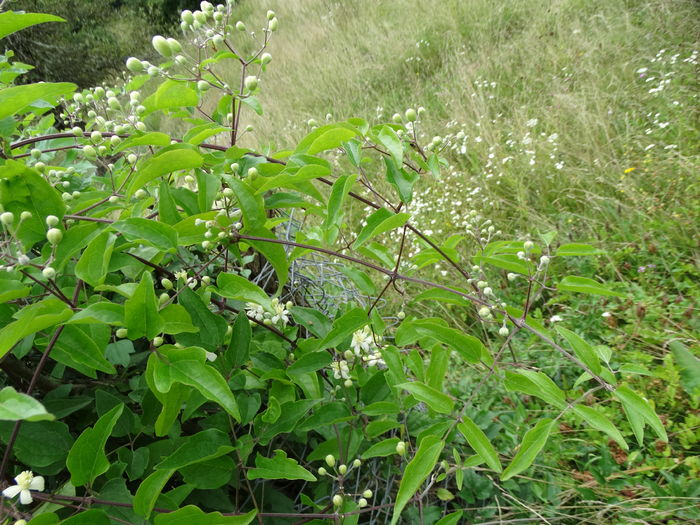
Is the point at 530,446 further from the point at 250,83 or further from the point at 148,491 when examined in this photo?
the point at 250,83

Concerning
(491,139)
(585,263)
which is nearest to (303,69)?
(491,139)

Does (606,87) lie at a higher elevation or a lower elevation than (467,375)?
higher

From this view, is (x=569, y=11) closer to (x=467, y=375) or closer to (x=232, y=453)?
(x=467, y=375)

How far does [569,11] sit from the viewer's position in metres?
4.01

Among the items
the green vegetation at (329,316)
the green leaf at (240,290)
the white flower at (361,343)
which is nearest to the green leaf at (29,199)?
the green vegetation at (329,316)

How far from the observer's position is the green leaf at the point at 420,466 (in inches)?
26.7

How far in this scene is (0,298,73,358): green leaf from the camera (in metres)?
0.54

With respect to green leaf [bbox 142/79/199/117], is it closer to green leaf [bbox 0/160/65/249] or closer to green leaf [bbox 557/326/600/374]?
green leaf [bbox 0/160/65/249]

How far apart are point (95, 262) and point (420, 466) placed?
1.88 feet

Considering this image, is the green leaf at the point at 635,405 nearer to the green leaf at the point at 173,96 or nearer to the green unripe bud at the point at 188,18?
the green leaf at the point at 173,96

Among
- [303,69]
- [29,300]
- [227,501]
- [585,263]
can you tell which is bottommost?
[585,263]

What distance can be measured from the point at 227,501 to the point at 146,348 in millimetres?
371

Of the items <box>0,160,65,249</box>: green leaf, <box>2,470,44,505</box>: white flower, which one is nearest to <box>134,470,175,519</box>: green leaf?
<box>2,470,44,505</box>: white flower

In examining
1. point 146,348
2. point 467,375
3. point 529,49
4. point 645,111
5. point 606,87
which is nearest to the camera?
point 146,348
